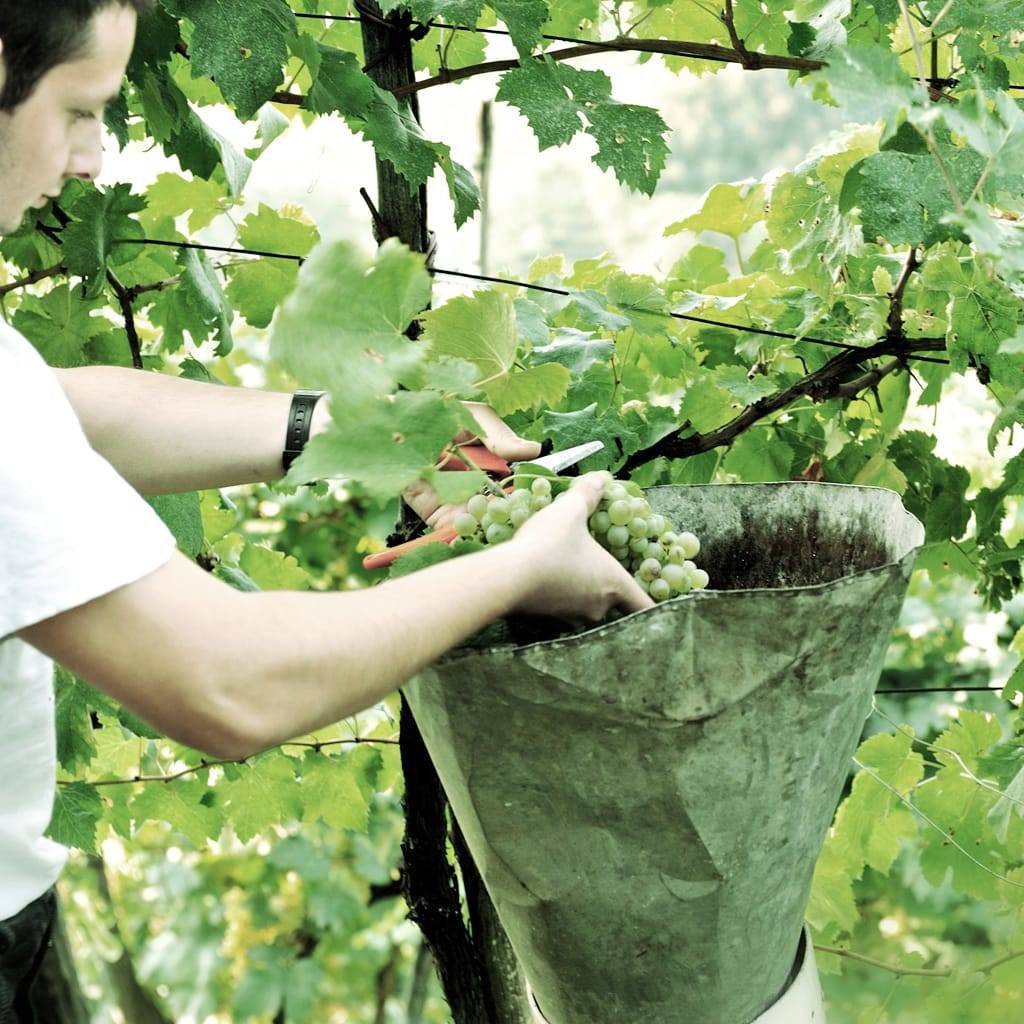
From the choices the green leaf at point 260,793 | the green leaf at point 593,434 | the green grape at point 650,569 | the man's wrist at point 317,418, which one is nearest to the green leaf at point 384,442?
the green grape at point 650,569

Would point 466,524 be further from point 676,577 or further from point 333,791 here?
point 333,791

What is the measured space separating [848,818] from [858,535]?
22.3 inches

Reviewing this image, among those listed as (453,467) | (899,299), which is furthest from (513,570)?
(899,299)

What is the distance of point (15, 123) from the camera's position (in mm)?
824

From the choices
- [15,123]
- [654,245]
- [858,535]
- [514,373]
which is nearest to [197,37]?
[15,123]

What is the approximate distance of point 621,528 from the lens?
0.93 m

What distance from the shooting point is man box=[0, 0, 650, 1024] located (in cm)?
70

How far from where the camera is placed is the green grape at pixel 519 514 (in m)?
0.92

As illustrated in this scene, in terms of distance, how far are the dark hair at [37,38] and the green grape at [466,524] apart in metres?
0.43

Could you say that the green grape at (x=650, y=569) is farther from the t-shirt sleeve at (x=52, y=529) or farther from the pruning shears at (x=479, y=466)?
the t-shirt sleeve at (x=52, y=529)

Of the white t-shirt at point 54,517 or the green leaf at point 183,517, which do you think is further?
the green leaf at point 183,517

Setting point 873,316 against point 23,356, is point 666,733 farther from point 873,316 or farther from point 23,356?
point 873,316

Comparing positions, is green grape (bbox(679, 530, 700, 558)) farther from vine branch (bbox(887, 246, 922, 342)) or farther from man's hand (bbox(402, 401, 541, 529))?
vine branch (bbox(887, 246, 922, 342))

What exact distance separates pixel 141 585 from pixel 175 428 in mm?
452
